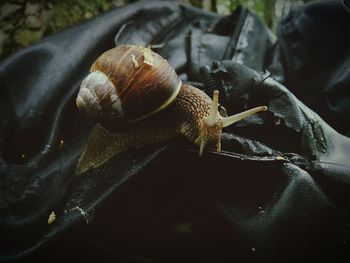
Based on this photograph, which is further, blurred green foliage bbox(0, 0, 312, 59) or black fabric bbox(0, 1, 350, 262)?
blurred green foliage bbox(0, 0, 312, 59)

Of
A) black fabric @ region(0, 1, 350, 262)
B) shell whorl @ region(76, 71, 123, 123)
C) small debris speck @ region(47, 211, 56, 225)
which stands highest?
shell whorl @ region(76, 71, 123, 123)

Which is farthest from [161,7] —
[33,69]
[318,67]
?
[318,67]

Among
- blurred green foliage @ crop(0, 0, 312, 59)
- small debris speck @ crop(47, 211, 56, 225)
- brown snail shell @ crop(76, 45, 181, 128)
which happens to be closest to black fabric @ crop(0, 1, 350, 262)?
small debris speck @ crop(47, 211, 56, 225)

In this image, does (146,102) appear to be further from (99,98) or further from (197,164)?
(197,164)

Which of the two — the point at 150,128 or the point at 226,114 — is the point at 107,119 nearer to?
the point at 150,128

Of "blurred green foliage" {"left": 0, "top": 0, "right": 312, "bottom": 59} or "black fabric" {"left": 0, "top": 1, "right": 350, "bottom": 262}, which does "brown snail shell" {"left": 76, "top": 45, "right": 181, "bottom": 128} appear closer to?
"black fabric" {"left": 0, "top": 1, "right": 350, "bottom": 262}

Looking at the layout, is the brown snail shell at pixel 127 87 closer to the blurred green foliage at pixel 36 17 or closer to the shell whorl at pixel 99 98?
the shell whorl at pixel 99 98
